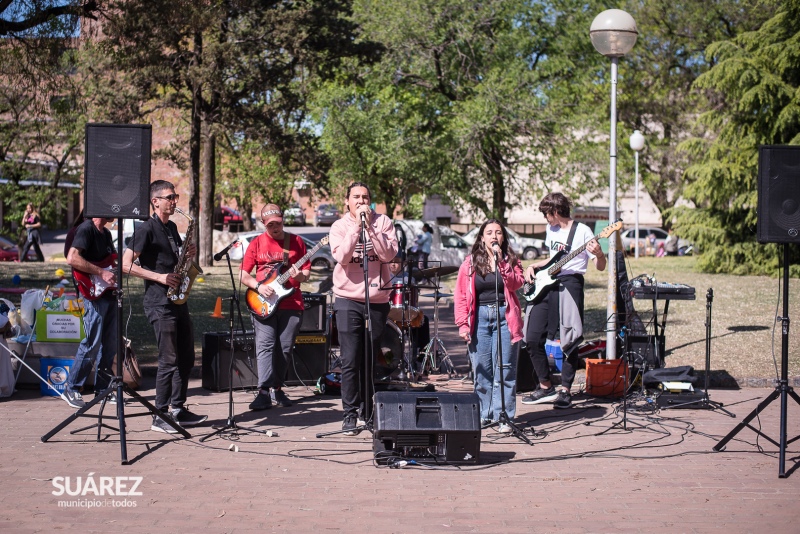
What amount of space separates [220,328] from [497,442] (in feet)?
25.0

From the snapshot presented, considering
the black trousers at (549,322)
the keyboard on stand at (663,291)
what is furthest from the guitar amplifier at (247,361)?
the keyboard on stand at (663,291)

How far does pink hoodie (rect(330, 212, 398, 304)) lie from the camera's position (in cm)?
731

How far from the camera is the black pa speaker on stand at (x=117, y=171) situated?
6957 mm

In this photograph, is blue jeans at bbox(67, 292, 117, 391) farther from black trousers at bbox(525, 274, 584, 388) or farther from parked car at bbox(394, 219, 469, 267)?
parked car at bbox(394, 219, 469, 267)

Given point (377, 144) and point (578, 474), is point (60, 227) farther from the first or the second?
point (578, 474)

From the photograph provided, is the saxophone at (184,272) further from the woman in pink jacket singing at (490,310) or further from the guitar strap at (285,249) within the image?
the woman in pink jacket singing at (490,310)

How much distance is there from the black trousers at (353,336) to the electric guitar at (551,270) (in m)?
1.90

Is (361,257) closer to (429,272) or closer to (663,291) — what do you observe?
(429,272)

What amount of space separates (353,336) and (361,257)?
676 mm

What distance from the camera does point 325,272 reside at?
27906 mm

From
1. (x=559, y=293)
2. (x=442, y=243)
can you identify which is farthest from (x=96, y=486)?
(x=442, y=243)

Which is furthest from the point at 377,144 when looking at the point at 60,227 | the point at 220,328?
the point at 60,227

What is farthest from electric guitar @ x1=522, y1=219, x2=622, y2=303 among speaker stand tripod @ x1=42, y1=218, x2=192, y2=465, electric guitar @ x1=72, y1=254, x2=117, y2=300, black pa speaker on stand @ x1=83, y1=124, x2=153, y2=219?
electric guitar @ x1=72, y1=254, x2=117, y2=300

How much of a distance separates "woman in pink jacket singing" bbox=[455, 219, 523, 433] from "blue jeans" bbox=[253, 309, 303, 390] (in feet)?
6.07
